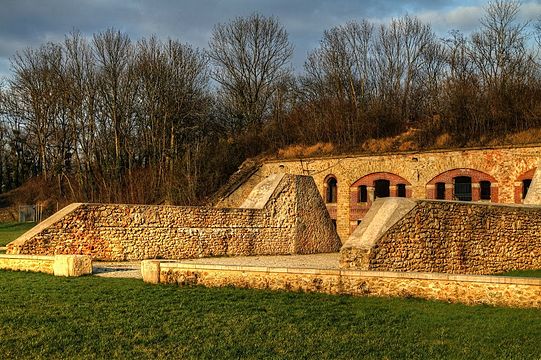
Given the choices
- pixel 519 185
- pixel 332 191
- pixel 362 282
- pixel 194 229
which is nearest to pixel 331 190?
pixel 332 191

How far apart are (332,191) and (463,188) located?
684cm

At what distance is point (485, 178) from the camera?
2619cm

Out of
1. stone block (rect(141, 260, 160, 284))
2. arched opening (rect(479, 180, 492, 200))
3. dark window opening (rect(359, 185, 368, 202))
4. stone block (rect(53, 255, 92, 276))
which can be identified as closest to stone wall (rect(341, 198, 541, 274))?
stone block (rect(141, 260, 160, 284))

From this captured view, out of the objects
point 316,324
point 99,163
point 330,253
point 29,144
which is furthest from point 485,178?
point 29,144

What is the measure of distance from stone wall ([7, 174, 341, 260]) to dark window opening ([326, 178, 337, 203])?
203 inches

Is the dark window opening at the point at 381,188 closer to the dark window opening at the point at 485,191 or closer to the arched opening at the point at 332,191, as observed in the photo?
the arched opening at the point at 332,191

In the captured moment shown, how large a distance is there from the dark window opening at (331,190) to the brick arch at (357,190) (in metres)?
1.28

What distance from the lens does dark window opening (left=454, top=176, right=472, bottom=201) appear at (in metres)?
27.2

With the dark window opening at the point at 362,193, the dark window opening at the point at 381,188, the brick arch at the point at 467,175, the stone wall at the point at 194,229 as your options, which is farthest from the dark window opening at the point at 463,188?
the stone wall at the point at 194,229

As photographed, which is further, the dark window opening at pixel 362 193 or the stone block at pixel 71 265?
the dark window opening at pixel 362 193

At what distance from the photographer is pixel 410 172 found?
92.9 ft

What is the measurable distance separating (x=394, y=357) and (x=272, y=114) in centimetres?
3874

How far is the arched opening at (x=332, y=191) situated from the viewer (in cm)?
3111

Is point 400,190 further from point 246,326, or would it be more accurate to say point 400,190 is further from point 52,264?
point 246,326
